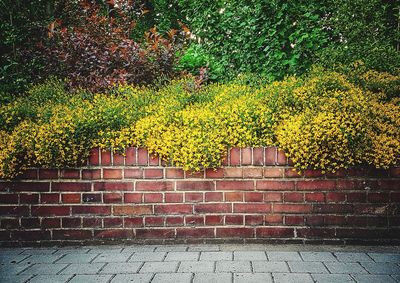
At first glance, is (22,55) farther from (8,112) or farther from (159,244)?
(159,244)

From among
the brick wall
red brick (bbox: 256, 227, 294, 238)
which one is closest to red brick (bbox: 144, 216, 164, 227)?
the brick wall

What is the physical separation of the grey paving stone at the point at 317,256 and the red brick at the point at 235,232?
0.51m

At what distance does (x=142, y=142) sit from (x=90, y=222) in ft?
3.04

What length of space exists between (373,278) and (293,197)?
96cm

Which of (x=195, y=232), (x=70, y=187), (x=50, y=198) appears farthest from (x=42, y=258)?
(x=195, y=232)

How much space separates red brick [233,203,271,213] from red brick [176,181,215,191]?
30 centimetres

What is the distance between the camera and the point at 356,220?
327 centimetres

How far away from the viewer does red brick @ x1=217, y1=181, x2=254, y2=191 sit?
3363mm

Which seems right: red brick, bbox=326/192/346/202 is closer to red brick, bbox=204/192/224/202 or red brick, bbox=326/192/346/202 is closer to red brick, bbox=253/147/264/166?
red brick, bbox=253/147/264/166

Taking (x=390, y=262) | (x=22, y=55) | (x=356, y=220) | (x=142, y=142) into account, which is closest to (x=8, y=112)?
(x=142, y=142)

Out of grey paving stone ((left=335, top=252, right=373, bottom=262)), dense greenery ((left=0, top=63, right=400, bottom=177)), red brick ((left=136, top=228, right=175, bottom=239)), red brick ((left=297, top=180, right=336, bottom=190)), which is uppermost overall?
dense greenery ((left=0, top=63, right=400, bottom=177))

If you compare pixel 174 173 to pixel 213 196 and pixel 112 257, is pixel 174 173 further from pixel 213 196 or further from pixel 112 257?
pixel 112 257

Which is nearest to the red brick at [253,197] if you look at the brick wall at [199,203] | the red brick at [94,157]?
the brick wall at [199,203]

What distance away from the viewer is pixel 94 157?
3443mm
